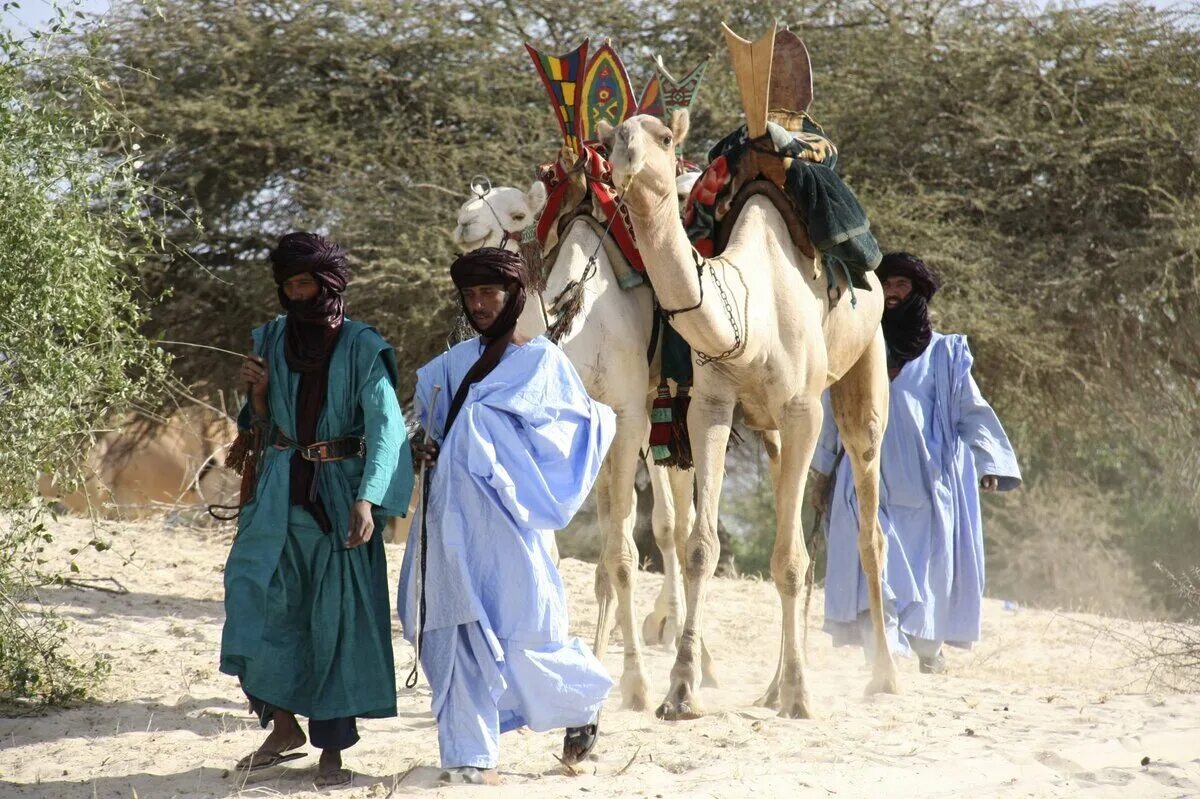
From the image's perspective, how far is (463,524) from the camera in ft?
16.0

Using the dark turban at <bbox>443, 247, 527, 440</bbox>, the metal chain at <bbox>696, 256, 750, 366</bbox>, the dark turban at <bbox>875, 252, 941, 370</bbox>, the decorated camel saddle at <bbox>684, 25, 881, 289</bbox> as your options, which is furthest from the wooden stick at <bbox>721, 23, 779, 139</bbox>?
the dark turban at <bbox>443, 247, 527, 440</bbox>

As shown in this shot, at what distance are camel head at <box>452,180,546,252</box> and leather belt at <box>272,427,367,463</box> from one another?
6.56ft

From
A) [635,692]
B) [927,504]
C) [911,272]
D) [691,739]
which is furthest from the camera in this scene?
[927,504]

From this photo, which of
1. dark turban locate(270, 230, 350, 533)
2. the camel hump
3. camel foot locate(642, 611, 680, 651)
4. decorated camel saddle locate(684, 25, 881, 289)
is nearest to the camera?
dark turban locate(270, 230, 350, 533)

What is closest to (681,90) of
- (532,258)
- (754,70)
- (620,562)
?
(754,70)

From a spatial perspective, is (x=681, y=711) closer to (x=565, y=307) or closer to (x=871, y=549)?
(x=565, y=307)

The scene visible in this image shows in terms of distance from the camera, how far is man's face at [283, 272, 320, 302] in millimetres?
5070

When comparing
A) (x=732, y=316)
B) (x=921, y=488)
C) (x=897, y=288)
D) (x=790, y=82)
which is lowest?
(x=921, y=488)

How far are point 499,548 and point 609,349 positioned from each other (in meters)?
1.96

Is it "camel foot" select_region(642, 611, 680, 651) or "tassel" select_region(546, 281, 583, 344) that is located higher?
"tassel" select_region(546, 281, 583, 344)

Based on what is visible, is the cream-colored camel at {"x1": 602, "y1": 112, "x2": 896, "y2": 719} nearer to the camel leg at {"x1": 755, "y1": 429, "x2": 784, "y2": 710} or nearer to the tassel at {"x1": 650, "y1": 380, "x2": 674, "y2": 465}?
the camel leg at {"x1": 755, "y1": 429, "x2": 784, "y2": 710}

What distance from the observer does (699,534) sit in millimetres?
6281

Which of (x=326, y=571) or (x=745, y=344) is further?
(x=745, y=344)

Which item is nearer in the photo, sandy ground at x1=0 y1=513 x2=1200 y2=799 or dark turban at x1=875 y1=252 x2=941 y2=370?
sandy ground at x1=0 y1=513 x2=1200 y2=799
